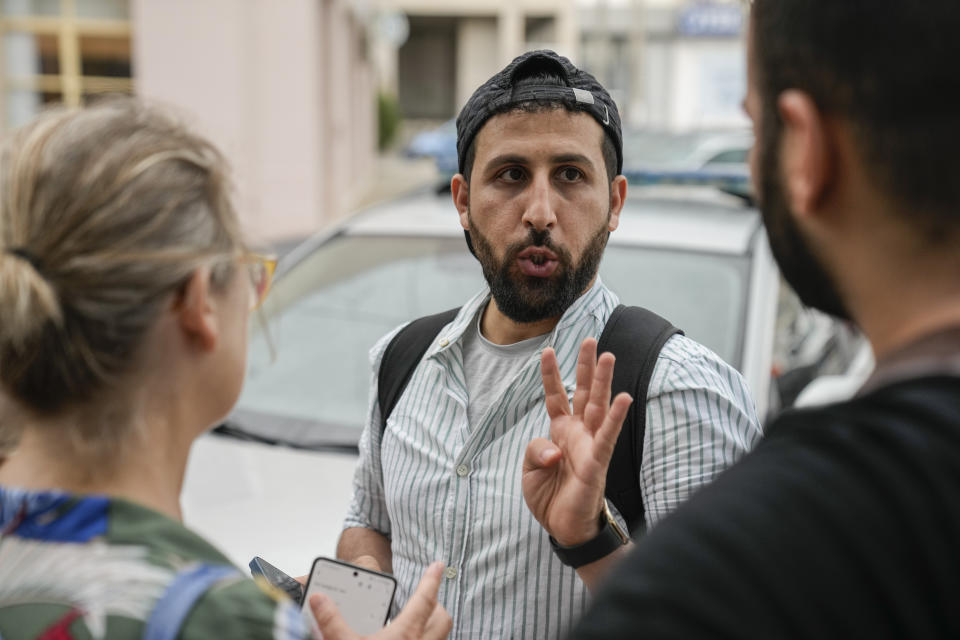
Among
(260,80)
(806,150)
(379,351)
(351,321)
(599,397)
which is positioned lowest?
(351,321)

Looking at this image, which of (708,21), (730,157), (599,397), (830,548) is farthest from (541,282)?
(708,21)

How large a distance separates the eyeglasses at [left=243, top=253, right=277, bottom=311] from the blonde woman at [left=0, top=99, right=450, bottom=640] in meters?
0.11

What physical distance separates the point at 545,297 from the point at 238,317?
75 centimetres

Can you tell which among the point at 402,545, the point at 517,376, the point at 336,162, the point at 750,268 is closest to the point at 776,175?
the point at 517,376

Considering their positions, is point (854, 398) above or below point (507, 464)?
above

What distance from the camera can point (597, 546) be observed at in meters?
1.55

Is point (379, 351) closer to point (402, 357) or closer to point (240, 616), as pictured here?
point (402, 357)

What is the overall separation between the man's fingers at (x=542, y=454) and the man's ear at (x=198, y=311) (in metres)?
0.54

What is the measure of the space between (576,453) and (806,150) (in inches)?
26.1

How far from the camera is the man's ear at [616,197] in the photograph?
6.68 ft

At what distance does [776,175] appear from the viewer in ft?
3.50

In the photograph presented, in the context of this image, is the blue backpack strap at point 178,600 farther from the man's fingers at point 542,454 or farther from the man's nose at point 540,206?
the man's nose at point 540,206

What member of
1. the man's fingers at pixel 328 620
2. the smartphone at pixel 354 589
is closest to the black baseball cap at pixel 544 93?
the smartphone at pixel 354 589

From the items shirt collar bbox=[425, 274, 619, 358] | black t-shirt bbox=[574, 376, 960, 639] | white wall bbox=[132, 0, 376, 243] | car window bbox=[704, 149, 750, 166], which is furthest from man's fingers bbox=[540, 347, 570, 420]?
white wall bbox=[132, 0, 376, 243]
